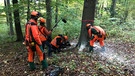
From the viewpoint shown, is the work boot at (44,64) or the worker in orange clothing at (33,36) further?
the work boot at (44,64)

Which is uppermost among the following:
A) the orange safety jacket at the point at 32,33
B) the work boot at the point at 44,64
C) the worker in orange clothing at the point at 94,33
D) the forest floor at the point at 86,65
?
the orange safety jacket at the point at 32,33

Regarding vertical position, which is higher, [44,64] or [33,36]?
[33,36]

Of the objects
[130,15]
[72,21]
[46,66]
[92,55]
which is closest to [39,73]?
[46,66]

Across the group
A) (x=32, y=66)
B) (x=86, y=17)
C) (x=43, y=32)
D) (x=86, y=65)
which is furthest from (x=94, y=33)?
(x=32, y=66)

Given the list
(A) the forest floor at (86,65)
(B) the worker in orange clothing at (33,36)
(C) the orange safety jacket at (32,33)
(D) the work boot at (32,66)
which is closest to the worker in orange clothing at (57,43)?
(A) the forest floor at (86,65)

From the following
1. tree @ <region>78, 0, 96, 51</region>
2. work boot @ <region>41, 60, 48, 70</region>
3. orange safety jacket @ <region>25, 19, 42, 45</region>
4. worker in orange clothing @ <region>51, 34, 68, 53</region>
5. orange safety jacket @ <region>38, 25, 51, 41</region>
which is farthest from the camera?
worker in orange clothing @ <region>51, 34, 68, 53</region>

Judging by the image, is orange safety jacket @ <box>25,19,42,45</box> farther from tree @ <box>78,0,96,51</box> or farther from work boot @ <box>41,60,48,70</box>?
tree @ <box>78,0,96,51</box>

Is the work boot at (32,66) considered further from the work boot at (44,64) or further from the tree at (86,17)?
the tree at (86,17)

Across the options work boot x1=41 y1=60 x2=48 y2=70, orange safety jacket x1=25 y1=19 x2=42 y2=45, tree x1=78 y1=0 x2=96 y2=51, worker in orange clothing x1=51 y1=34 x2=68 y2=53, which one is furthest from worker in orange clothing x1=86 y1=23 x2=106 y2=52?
orange safety jacket x1=25 y1=19 x2=42 y2=45

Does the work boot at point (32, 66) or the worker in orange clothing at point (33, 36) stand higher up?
the worker in orange clothing at point (33, 36)

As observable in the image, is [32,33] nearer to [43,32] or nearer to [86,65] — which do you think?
[43,32]

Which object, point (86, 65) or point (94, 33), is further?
point (94, 33)

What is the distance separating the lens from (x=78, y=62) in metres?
6.70

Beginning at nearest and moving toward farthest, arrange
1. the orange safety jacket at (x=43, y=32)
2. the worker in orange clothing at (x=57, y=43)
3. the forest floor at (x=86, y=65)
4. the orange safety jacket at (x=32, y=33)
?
the orange safety jacket at (x=32, y=33), the forest floor at (x=86, y=65), the orange safety jacket at (x=43, y=32), the worker in orange clothing at (x=57, y=43)
